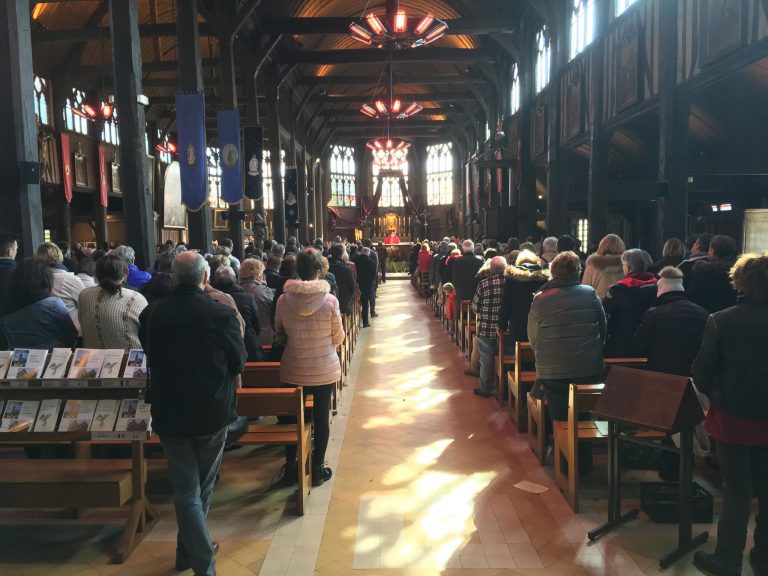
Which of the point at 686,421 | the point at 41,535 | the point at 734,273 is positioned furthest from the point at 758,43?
the point at 41,535

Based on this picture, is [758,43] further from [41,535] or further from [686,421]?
[41,535]

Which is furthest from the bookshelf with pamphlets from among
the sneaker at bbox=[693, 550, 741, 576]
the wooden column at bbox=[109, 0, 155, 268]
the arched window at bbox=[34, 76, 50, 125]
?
the arched window at bbox=[34, 76, 50, 125]

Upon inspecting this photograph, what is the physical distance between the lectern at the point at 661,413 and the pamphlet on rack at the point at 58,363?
9.73 feet

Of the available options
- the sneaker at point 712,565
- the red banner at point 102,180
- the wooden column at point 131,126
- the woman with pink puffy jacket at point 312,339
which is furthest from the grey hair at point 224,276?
the red banner at point 102,180

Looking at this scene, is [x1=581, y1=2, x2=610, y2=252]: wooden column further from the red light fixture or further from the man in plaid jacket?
the man in plaid jacket

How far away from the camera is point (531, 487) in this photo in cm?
403

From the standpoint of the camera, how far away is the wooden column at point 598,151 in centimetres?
1005

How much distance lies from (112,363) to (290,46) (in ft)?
57.5

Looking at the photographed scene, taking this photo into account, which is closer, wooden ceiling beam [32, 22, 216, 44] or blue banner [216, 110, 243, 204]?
blue banner [216, 110, 243, 204]

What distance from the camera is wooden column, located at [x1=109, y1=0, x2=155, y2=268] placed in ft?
26.0

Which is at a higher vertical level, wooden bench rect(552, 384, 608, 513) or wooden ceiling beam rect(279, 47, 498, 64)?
wooden ceiling beam rect(279, 47, 498, 64)

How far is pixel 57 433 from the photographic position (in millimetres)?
3371

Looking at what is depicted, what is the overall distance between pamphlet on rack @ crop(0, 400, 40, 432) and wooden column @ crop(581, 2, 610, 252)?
8651 millimetres

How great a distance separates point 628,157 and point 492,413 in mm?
8308
